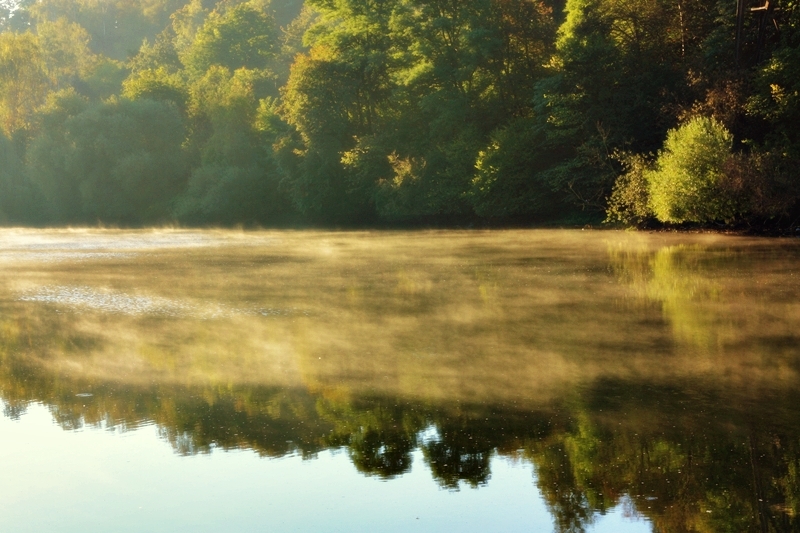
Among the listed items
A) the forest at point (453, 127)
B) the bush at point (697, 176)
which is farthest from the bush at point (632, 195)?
the bush at point (697, 176)

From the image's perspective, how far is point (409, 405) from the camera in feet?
34.9

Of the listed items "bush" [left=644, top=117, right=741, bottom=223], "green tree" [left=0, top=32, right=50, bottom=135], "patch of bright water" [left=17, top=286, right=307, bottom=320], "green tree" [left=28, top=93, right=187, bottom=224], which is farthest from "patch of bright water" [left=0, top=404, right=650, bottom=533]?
"green tree" [left=0, top=32, right=50, bottom=135]

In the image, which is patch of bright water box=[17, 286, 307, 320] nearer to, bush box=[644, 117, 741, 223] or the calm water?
the calm water

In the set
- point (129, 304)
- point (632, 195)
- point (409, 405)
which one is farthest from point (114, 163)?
point (409, 405)

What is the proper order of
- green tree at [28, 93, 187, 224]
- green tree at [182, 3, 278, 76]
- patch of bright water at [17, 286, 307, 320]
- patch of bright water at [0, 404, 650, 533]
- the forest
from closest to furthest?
patch of bright water at [0, 404, 650, 533]
patch of bright water at [17, 286, 307, 320]
the forest
green tree at [28, 93, 187, 224]
green tree at [182, 3, 278, 76]

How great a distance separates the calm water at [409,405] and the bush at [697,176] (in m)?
11.4

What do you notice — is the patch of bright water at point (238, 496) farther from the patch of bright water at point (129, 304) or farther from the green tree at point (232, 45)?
the green tree at point (232, 45)

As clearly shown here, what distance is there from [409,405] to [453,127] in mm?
40268

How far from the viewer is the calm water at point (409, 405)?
764 cm

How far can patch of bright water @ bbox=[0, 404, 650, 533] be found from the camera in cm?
738

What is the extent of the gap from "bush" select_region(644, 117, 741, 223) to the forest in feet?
0.22

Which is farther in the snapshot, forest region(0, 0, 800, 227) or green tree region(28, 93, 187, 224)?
green tree region(28, 93, 187, 224)

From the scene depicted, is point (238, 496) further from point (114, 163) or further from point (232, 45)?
point (232, 45)

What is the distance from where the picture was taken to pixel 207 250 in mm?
33656
